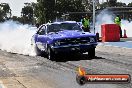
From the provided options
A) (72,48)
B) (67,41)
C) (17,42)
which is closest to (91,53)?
(72,48)

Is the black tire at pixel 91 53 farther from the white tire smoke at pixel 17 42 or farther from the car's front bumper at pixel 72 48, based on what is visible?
the white tire smoke at pixel 17 42

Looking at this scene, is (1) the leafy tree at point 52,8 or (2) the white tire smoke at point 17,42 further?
(1) the leafy tree at point 52,8

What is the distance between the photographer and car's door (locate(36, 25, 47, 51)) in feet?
51.5

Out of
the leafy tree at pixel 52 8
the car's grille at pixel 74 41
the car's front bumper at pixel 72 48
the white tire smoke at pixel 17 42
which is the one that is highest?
the leafy tree at pixel 52 8

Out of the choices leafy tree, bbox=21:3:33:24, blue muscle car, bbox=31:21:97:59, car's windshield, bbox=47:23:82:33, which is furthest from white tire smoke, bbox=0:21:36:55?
leafy tree, bbox=21:3:33:24

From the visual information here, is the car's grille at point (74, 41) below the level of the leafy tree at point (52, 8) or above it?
below

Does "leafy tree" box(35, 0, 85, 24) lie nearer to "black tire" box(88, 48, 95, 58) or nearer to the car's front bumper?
"black tire" box(88, 48, 95, 58)

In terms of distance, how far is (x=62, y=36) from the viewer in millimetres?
14570

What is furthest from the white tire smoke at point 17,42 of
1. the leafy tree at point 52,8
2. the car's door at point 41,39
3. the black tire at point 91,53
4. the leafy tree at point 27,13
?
the leafy tree at point 27,13

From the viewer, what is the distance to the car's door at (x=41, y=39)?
15.7 metres

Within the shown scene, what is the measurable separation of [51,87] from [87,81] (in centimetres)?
525

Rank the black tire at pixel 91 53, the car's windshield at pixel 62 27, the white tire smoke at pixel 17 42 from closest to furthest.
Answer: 1. the black tire at pixel 91 53
2. the car's windshield at pixel 62 27
3. the white tire smoke at pixel 17 42

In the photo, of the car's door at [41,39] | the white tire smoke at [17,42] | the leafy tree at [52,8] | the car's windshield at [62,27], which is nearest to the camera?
the car's windshield at [62,27]

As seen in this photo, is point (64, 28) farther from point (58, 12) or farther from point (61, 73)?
point (58, 12)
